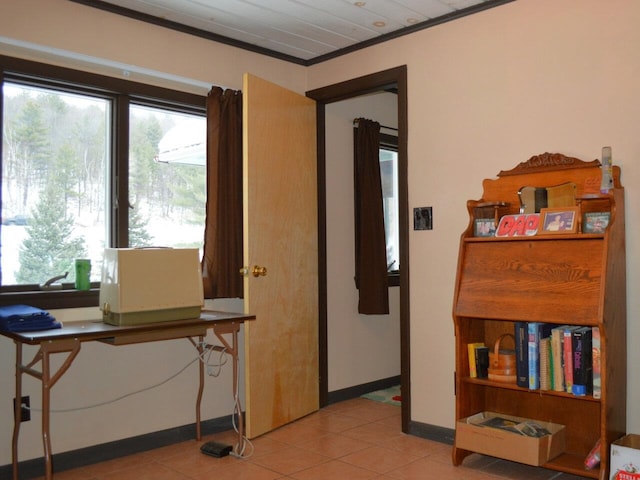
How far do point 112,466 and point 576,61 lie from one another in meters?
3.03

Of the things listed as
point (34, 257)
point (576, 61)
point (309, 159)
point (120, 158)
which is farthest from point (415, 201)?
point (34, 257)

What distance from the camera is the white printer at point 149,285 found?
269 cm

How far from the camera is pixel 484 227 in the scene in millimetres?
2996

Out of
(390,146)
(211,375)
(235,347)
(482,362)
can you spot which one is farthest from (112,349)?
(390,146)

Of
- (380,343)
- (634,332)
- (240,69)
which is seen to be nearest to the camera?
(634,332)

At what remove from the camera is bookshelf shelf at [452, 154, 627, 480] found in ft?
8.04

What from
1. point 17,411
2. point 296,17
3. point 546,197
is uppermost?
point 296,17

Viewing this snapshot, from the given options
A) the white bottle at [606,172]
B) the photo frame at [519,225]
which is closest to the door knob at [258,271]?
the photo frame at [519,225]

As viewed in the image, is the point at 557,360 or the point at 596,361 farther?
the point at 557,360

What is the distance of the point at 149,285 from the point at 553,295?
5.95 feet

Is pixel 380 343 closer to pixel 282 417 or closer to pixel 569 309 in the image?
pixel 282 417

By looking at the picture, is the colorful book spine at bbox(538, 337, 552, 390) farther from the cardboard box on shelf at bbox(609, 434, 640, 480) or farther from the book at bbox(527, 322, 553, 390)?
the cardboard box on shelf at bbox(609, 434, 640, 480)

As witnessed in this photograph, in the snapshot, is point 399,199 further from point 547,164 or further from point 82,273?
point 82,273

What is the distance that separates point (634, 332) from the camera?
262cm
